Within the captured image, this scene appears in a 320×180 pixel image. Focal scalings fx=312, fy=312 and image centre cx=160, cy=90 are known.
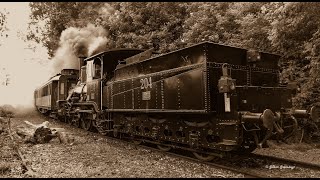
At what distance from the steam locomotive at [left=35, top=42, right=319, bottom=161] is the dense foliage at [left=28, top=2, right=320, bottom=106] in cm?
166

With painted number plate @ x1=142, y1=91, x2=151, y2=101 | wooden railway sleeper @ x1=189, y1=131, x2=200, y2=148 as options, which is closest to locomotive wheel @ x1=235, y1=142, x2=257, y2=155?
wooden railway sleeper @ x1=189, y1=131, x2=200, y2=148

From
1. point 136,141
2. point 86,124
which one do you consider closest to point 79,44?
point 86,124

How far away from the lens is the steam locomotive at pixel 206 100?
6156 mm

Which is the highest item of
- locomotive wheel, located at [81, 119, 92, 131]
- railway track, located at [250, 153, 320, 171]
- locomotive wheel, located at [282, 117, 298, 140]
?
locomotive wheel, located at [282, 117, 298, 140]

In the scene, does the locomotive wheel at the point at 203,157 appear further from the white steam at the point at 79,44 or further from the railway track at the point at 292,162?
the white steam at the point at 79,44

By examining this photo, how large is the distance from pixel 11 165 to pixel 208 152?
4.11 metres

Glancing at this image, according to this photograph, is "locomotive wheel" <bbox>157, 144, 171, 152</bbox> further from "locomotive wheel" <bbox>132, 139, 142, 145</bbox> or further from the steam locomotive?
"locomotive wheel" <bbox>132, 139, 142, 145</bbox>

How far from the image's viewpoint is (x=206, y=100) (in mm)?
6285

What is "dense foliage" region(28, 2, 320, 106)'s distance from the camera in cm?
887

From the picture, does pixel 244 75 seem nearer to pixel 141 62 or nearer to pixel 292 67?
pixel 141 62

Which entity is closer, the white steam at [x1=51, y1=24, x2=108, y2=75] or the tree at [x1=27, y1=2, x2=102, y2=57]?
the white steam at [x1=51, y1=24, x2=108, y2=75]

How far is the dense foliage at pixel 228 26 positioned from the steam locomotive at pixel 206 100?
5.44ft

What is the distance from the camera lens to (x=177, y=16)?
1725 centimetres

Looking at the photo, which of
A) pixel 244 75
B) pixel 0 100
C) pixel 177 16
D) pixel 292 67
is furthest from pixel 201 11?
pixel 0 100
